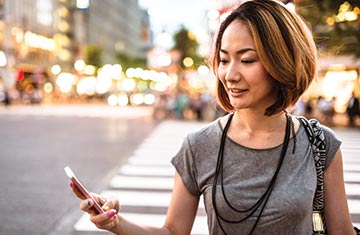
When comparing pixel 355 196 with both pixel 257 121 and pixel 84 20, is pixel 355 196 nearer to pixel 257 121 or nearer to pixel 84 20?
pixel 257 121

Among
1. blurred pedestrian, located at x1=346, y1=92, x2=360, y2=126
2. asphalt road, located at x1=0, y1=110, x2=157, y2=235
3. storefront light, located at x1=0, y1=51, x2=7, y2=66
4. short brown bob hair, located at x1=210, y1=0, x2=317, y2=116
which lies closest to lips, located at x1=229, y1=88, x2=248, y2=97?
short brown bob hair, located at x1=210, y1=0, x2=317, y2=116

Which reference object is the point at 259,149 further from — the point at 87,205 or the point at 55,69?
the point at 55,69

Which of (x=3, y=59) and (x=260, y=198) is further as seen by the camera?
(x=3, y=59)

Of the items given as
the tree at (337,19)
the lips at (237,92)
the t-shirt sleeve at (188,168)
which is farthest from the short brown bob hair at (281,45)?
the tree at (337,19)

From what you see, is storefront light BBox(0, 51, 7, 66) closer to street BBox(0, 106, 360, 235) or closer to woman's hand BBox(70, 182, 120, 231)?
street BBox(0, 106, 360, 235)

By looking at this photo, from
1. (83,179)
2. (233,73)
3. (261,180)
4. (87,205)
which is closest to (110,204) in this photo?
(87,205)

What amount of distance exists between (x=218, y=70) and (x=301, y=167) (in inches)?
19.5

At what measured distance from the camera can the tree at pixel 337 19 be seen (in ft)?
28.5

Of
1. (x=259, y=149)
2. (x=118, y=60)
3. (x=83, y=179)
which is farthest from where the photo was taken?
(x=118, y=60)

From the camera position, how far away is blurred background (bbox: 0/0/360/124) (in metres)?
16.3

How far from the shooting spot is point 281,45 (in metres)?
1.74

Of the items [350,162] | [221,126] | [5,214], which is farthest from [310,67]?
[350,162]

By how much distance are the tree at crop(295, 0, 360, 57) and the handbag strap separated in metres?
6.22

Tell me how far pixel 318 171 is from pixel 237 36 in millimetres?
606
